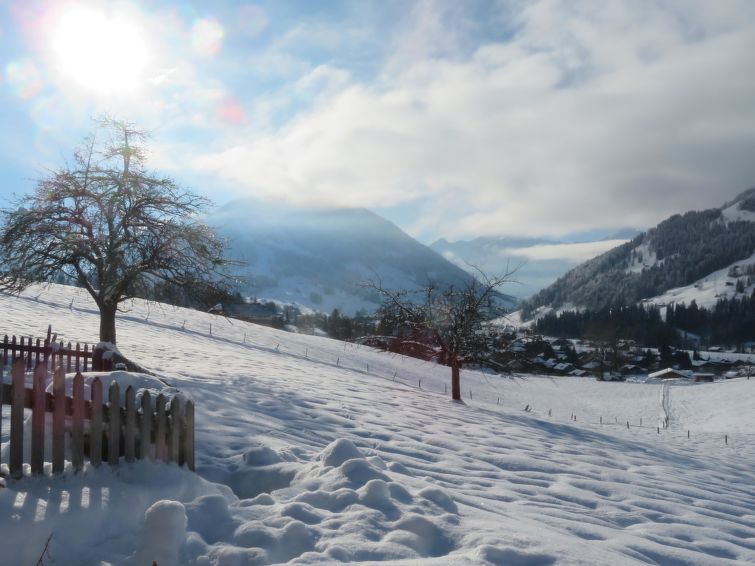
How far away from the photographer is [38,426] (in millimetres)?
4977

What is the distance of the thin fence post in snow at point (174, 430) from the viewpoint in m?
5.99

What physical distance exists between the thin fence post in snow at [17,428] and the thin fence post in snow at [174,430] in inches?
57.4

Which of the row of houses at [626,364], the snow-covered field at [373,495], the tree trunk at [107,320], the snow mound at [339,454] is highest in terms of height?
the tree trunk at [107,320]

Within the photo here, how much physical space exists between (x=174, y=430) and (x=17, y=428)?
158 cm

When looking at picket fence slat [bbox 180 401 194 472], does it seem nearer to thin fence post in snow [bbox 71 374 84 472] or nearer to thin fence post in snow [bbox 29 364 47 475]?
thin fence post in snow [bbox 71 374 84 472]

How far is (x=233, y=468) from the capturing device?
6871mm

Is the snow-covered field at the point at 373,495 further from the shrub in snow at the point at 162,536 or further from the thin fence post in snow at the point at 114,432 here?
the thin fence post in snow at the point at 114,432

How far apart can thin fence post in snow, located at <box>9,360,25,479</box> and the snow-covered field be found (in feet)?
0.57

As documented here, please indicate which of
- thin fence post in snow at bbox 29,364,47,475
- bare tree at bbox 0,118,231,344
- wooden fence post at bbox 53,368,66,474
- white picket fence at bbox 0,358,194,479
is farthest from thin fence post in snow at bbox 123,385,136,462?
bare tree at bbox 0,118,231,344

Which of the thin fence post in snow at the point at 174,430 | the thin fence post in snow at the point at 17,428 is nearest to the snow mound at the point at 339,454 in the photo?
Answer: the thin fence post in snow at the point at 174,430

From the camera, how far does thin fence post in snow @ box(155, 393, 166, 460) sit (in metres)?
5.82

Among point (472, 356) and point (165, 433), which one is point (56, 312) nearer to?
point (472, 356)

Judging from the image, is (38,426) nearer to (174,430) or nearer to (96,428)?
(96,428)

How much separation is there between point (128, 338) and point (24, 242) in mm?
10815
